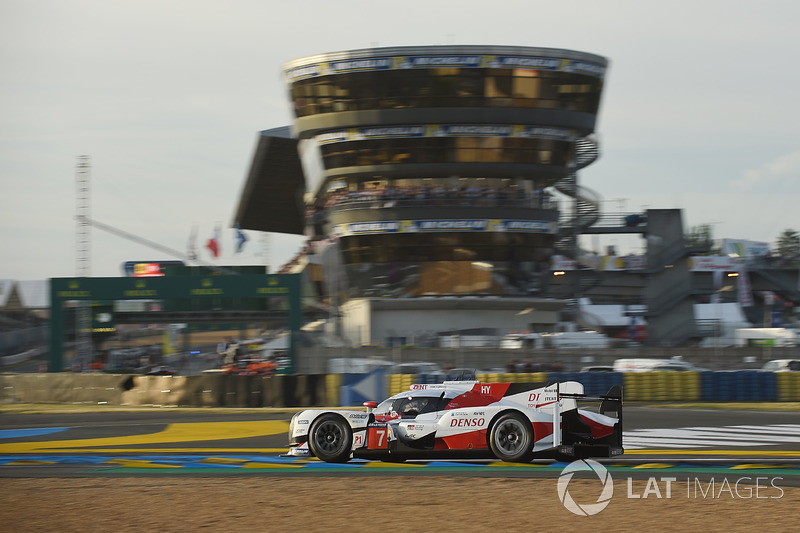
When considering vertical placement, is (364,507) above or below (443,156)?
below

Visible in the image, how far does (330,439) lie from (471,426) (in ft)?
6.38

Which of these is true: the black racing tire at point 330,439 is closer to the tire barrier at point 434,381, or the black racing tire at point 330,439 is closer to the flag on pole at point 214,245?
the tire barrier at point 434,381

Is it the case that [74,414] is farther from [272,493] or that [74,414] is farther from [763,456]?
[763,456]

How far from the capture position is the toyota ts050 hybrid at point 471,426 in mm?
11906

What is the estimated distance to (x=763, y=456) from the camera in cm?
1319

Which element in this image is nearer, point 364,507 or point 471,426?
point 364,507

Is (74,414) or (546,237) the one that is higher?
(546,237)

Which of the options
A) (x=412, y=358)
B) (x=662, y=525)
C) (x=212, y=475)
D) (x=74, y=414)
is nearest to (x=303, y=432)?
(x=212, y=475)

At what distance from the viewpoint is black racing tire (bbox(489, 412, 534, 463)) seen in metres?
11.9

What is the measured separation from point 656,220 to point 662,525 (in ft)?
157

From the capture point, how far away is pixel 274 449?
14867 mm

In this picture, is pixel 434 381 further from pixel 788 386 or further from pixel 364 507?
pixel 364 507

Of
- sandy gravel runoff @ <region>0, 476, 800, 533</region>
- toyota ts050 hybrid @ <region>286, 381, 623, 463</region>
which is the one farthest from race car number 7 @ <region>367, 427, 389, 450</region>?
sandy gravel runoff @ <region>0, 476, 800, 533</region>

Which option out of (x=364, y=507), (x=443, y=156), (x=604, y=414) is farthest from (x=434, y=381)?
(x=443, y=156)
